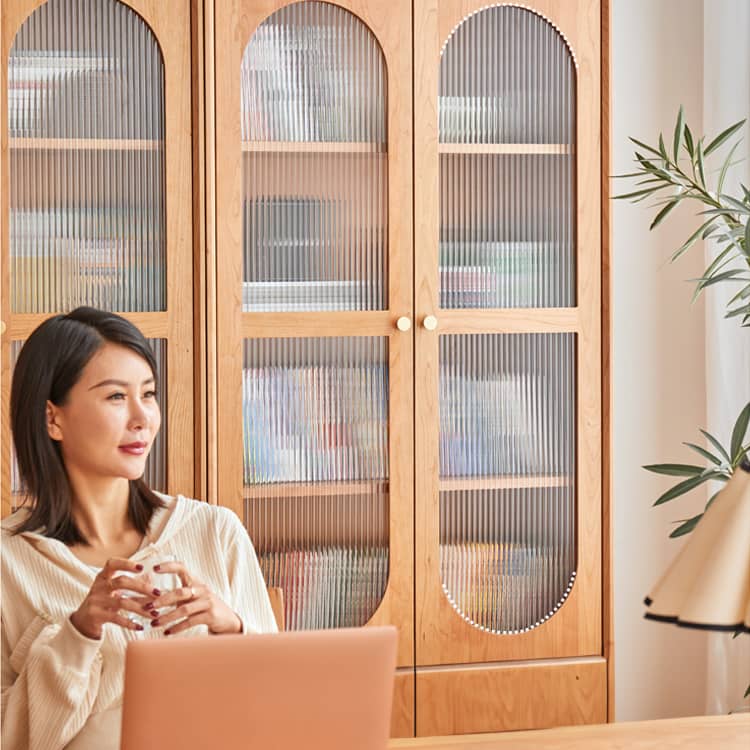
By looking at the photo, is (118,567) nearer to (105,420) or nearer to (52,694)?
(52,694)

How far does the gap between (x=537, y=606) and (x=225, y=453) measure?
895 mm

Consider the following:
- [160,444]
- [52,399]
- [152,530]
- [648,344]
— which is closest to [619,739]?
[152,530]

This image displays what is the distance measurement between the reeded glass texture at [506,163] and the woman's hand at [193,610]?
46.3 inches

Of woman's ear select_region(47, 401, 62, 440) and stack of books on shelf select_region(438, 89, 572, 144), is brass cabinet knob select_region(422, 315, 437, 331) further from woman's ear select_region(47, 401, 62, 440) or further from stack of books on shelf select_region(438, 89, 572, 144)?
woman's ear select_region(47, 401, 62, 440)

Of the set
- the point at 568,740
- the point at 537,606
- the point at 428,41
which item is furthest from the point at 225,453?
the point at 568,740

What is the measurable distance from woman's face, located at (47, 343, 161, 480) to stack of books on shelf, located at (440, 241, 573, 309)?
3.00 feet

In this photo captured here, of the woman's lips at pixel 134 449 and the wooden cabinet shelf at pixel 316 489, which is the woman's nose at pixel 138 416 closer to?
the woman's lips at pixel 134 449

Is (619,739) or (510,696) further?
(510,696)

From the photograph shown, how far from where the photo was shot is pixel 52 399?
216 centimetres

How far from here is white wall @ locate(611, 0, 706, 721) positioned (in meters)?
3.38

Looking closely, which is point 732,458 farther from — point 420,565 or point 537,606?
point 420,565

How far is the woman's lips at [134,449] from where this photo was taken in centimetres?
218

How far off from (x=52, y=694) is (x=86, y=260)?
1135mm

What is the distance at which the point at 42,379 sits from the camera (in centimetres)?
Result: 216
